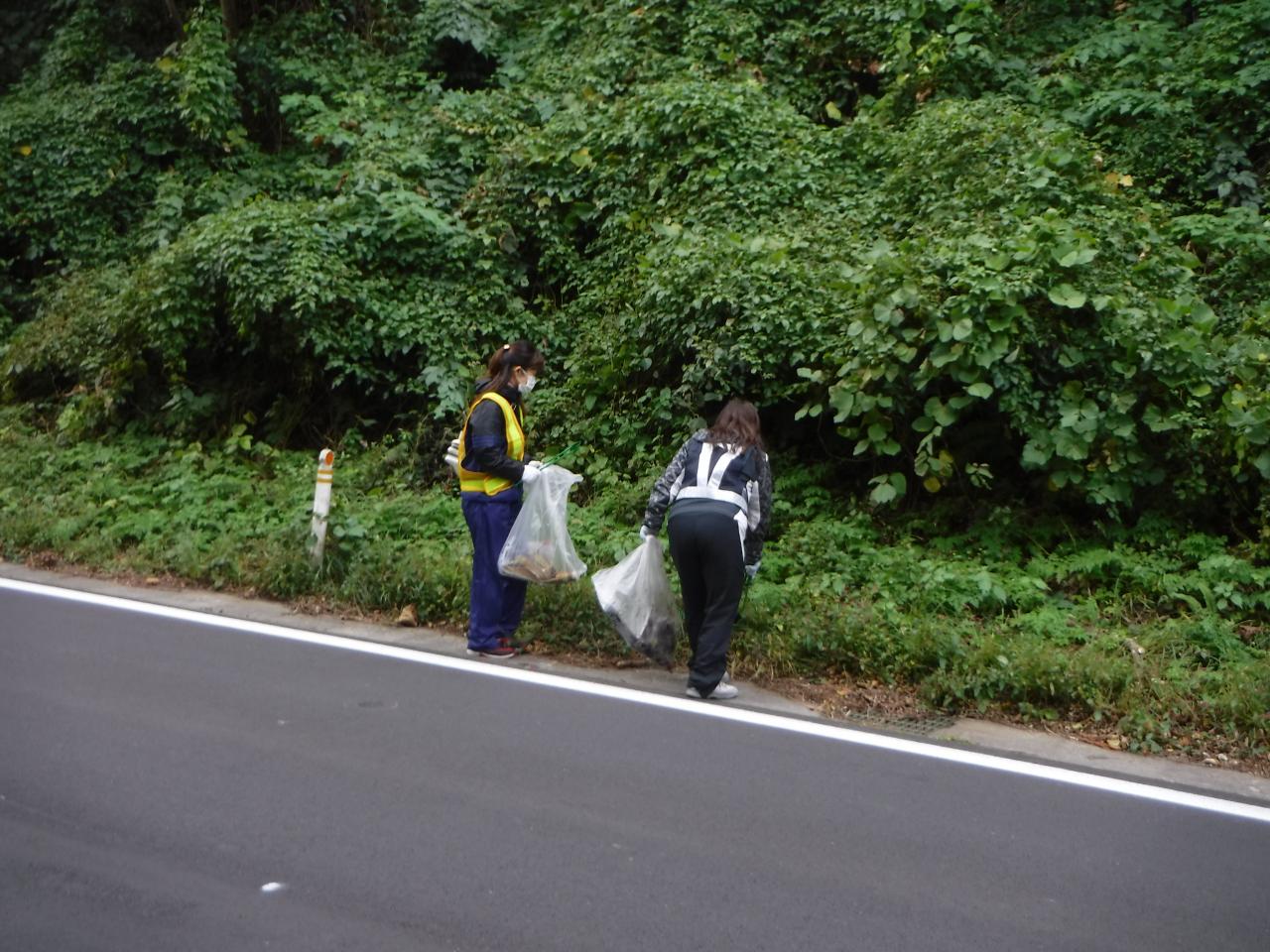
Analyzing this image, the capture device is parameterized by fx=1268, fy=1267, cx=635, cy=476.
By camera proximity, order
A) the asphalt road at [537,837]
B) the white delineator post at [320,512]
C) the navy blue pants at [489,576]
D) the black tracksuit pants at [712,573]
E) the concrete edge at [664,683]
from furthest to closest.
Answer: the white delineator post at [320,512]
the navy blue pants at [489,576]
the black tracksuit pants at [712,573]
the concrete edge at [664,683]
the asphalt road at [537,837]

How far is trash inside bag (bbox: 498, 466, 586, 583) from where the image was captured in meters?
7.88

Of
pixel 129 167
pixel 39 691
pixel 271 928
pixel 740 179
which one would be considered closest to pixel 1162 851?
pixel 271 928

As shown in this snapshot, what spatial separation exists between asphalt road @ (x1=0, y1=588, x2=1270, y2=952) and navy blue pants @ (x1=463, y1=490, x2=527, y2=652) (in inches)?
38.3

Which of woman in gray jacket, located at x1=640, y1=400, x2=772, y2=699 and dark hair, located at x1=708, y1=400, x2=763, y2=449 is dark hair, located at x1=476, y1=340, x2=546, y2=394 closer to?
woman in gray jacket, located at x1=640, y1=400, x2=772, y2=699

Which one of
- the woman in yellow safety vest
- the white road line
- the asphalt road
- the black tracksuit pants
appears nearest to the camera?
the asphalt road

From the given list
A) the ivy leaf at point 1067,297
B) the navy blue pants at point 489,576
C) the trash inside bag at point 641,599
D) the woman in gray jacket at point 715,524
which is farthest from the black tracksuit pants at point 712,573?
the ivy leaf at point 1067,297

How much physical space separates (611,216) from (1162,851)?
A: 9.00 metres

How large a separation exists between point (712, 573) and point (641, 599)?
1.72ft

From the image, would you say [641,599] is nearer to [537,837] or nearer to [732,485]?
[732,485]

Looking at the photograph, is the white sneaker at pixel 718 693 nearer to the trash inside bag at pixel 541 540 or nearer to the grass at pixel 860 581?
the grass at pixel 860 581

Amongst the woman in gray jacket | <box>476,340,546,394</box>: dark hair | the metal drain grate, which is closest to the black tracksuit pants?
the woman in gray jacket

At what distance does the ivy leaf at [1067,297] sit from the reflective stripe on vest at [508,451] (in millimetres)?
3728

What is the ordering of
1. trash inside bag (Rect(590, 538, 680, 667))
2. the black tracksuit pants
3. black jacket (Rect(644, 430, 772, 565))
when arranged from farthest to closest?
trash inside bag (Rect(590, 538, 680, 667)) → black jacket (Rect(644, 430, 772, 565)) → the black tracksuit pants

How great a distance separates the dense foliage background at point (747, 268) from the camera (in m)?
8.58
